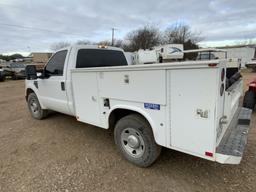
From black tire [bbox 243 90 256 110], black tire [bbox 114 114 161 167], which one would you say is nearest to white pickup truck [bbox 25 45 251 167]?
black tire [bbox 114 114 161 167]

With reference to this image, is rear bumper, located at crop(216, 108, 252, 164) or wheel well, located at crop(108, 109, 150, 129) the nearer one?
rear bumper, located at crop(216, 108, 252, 164)

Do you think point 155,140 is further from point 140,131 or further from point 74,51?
point 74,51

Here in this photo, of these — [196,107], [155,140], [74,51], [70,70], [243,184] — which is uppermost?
[74,51]

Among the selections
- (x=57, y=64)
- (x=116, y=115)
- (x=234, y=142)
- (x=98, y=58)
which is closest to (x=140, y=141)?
(x=116, y=115)

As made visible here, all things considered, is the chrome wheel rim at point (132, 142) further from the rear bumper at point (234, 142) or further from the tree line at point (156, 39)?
the tree line at point (156, 39)

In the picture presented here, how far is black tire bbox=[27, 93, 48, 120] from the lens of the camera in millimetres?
5273

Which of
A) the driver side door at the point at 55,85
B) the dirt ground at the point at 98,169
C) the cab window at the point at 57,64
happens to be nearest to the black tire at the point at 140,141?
the dirt ground at the point at 98,169

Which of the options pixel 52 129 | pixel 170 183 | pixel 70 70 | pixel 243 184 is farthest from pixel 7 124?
pixel 243 184

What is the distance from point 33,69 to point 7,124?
6.73ft

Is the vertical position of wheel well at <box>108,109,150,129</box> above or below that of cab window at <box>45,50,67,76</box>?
below

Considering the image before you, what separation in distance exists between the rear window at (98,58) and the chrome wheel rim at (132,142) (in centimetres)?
178

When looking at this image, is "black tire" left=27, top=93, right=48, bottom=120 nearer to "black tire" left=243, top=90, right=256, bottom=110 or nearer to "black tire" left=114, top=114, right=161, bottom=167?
"black tire" left=114, top=114, right=161, bottom=167

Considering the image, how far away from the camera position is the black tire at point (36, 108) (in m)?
5.27

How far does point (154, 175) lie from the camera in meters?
2.75
